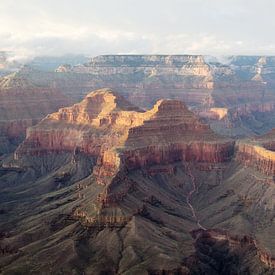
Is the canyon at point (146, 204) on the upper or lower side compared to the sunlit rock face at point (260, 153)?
lower

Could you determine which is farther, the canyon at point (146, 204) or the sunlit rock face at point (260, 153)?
the sunlit rock face at point (260, 153)

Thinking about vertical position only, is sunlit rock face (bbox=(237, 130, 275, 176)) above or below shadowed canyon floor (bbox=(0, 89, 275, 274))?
above

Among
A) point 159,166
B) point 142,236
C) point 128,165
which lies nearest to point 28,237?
point 142,236

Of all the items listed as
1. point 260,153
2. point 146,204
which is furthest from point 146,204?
point 260,153

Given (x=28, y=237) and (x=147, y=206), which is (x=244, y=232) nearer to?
(x=147, y=206)

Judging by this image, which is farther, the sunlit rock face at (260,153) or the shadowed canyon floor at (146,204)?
the sunlit rock face at (260,153)

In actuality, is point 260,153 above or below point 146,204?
above

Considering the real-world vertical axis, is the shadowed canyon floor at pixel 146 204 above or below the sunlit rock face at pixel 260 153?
below

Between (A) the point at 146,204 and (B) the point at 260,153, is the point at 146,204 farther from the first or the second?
(B) the point at 260,153
